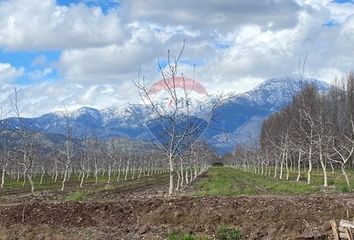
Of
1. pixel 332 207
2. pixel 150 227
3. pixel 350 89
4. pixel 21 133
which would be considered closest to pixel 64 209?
pixel 150 227

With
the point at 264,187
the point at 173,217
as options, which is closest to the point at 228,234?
the point at 173,217

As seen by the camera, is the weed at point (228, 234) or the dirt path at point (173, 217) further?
the dirt path at point (173, 217)

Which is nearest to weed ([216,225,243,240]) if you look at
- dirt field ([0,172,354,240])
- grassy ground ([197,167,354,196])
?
dirt field ([0,172,354,240])

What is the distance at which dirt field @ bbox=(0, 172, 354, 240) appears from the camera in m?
18.6

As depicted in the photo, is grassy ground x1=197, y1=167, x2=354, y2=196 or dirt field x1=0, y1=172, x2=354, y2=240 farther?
grassy ground x1=197, y1=167, x2=354, y2=196

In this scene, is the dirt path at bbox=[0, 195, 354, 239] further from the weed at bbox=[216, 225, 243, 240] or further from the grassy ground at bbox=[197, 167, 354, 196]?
the grassy ground at bbox=[197, 167, 354, 196]

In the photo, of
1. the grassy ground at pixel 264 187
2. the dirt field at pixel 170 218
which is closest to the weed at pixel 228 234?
the dirt field at pixel 170 218

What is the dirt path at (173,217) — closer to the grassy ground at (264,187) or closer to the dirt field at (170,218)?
the dirt field at (170,218)

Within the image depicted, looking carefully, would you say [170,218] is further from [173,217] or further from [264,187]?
[264,187]

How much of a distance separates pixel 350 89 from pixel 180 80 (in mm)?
82587

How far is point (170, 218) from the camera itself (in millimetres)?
21219

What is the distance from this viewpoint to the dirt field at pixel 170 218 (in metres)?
18.6

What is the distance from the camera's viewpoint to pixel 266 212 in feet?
67.5

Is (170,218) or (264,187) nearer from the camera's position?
(170,218)
